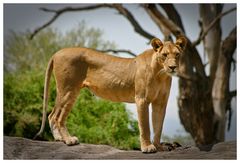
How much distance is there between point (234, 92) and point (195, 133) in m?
0.57

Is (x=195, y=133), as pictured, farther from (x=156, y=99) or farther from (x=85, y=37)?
(x=156, y=99)

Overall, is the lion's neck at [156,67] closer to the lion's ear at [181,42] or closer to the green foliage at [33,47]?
the lion's ear at [181,42]

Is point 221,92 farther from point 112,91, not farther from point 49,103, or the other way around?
point 112,91

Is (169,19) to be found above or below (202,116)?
above

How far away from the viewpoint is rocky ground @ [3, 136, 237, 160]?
272cm

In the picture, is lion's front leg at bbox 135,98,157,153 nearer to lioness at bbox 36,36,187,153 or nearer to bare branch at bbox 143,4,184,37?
lioness at bbox 36,36,187,153

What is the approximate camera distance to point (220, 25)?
16.8 ft

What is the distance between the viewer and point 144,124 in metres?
2.66

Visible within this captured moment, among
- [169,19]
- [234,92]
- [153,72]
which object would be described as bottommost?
[234,92]

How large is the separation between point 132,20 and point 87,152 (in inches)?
85.6

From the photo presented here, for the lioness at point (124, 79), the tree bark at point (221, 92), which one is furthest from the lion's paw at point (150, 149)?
the tree bark at point (221, 92)

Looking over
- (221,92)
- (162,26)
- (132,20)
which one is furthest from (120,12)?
(221,92)

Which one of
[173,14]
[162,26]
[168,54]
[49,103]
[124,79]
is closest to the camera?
[168,54]

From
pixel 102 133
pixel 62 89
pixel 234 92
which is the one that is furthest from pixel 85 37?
pixel 62 89
